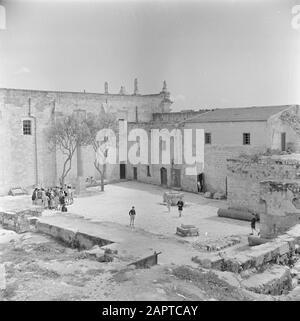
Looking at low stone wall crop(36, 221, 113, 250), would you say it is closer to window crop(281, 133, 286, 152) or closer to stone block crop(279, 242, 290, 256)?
stone block crop(279, 242, 290, 256)

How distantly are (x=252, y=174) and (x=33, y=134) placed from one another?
17716 millimetres

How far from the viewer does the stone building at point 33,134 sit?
1232 inches

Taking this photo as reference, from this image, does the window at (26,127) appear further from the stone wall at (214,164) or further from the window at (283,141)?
the window at (283,141)

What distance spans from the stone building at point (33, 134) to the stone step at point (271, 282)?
24.8m

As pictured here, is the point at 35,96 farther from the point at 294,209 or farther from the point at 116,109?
the point at 294,209

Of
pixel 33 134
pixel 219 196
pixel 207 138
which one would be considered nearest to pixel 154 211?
pixel 219 196

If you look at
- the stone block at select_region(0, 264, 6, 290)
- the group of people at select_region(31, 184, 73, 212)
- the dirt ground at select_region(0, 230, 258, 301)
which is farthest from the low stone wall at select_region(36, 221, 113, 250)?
the group of people at select_region(31, 184, 73, 212)

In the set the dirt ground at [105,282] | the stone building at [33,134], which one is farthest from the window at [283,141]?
the dirt ground at [105,282]

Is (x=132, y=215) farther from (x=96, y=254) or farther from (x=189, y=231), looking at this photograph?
(x=96, y=254)

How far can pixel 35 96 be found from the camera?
32688 millimetres

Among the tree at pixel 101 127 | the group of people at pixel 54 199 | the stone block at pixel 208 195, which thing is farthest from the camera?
the tree at pixel 101 127

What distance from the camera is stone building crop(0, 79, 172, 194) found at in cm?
3130

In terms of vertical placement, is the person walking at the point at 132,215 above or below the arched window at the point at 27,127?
below

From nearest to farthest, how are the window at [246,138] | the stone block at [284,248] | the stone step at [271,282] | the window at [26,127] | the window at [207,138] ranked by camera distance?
the stone step at [271,282], the stone block at [284,248], the window at [246,138], the window at [207,138], the window at [26,127]
